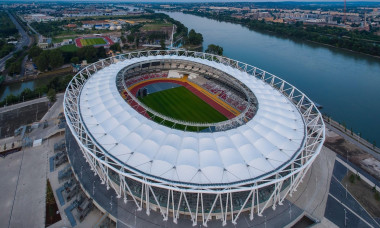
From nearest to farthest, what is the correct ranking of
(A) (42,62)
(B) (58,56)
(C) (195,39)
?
(A) (42,62) < (B) (58,56) < (C) (195,39)

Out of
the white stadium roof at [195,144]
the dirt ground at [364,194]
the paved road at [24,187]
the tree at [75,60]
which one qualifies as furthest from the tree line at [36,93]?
the dirt ground at [364,194]

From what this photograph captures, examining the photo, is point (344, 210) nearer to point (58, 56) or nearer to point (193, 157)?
point (193, 157)

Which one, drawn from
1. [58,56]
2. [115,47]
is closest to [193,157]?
[58,56]

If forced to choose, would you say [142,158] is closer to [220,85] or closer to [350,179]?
[350,179]

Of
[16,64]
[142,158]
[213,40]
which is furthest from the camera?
[213,40]

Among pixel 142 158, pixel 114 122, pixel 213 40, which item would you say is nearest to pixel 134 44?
pixel 213 40

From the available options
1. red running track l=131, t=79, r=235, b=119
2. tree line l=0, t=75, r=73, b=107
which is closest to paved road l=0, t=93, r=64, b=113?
tree line l=0, t=75, r=73, b=107

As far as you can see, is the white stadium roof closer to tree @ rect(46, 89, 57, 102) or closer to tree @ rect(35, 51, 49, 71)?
tree @ rect(46, 89, 57, 102)
